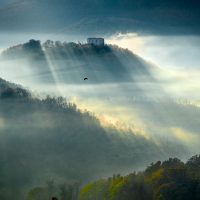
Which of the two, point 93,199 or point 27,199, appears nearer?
point 93,199

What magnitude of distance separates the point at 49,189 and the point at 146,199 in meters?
43.0

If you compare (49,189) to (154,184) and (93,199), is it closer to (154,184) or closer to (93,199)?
(93,199)

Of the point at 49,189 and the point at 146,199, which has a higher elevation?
the point at 49,189

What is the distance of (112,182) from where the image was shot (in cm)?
18300

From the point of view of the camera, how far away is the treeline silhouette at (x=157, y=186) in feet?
511

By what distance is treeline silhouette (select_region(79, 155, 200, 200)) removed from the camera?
15575cm

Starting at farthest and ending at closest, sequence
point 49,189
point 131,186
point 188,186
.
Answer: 1. point 49,189
2. point 131,186
3. point 188,186

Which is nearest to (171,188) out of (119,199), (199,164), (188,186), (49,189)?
(188,186)

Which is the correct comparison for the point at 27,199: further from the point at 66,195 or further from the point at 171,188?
the point at 171,188

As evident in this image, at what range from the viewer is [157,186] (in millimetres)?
164250

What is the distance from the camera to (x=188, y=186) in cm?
15612

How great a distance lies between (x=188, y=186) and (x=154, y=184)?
39.0 ft

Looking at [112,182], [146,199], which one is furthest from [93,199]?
[146,199]

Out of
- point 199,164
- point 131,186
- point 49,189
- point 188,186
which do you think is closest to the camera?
point 188,186
